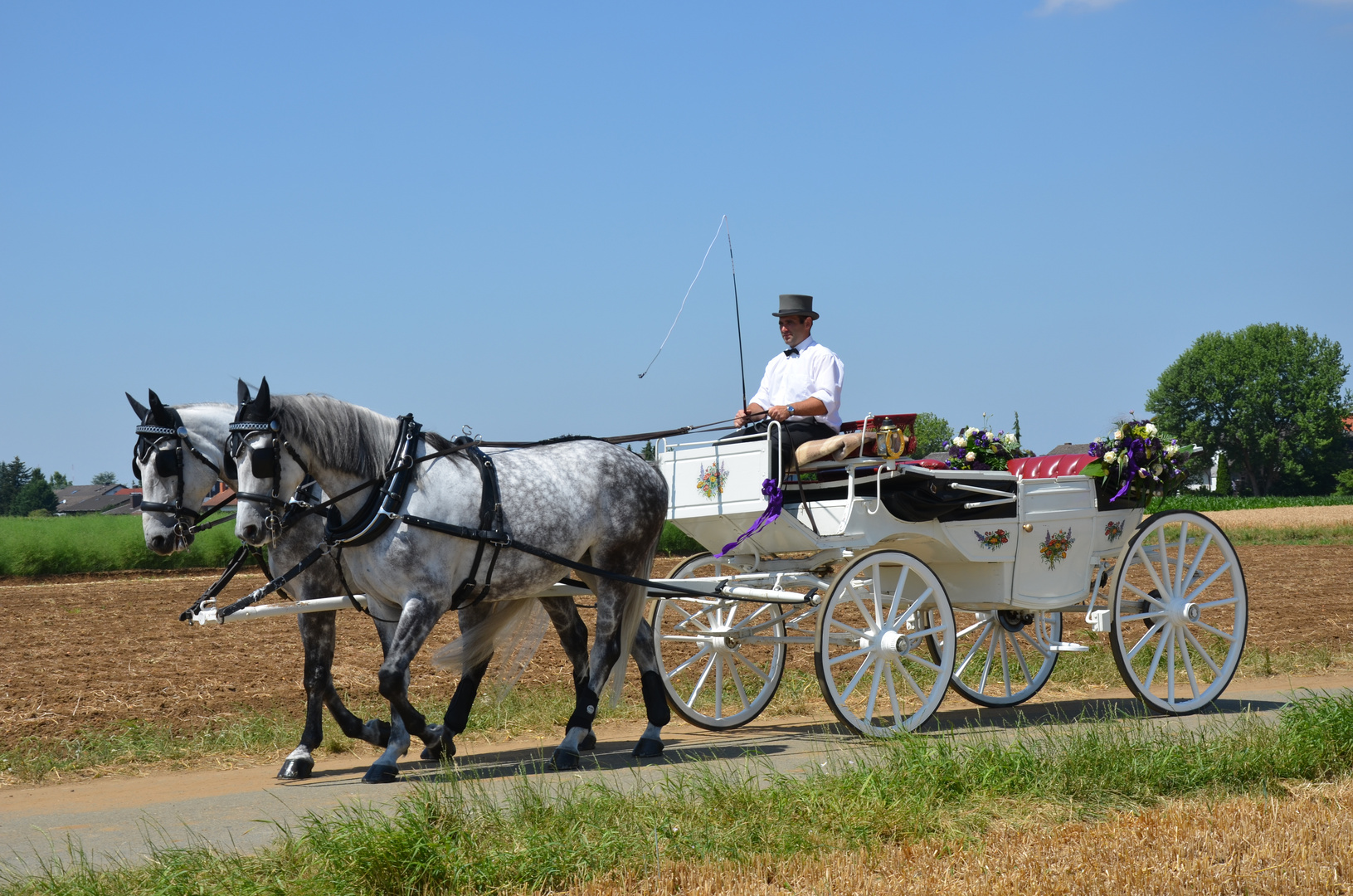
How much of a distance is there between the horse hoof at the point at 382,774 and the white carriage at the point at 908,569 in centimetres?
202

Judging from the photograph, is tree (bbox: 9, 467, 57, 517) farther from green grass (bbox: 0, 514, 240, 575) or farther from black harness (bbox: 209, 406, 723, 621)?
black harness (bbox: 209, 406, 723, 621)

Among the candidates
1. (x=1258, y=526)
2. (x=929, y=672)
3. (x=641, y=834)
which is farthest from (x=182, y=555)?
(x=1258, y=526)

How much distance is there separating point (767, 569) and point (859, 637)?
0.90 meters

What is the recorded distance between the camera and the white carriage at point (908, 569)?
730 cm

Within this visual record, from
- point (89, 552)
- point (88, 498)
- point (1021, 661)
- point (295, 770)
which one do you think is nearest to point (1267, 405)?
point (89, 552)

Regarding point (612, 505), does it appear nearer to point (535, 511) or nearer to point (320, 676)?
point (535, 511)

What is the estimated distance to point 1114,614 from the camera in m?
8.00

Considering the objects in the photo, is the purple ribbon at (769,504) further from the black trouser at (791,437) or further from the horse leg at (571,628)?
the horse leg at (571,628)

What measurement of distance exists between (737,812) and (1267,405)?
86.0m

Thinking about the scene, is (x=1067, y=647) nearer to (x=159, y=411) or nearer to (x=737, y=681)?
(x=737, y=681)

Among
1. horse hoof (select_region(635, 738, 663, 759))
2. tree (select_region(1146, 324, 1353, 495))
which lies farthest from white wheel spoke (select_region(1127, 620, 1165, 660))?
tree (select_region(1146, 324, 1353, 495))

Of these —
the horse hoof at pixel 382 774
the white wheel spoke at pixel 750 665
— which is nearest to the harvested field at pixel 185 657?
the white wheel spoke at pixel 750 665

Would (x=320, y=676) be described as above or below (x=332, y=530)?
below

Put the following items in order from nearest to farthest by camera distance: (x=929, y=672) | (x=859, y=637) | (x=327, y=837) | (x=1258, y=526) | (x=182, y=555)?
1. (x=327, y=837)
2. (x=859, y=637)
3. (x=929, y=672)
4. (x=182, y=555)
5. (x=1258, y=526)
